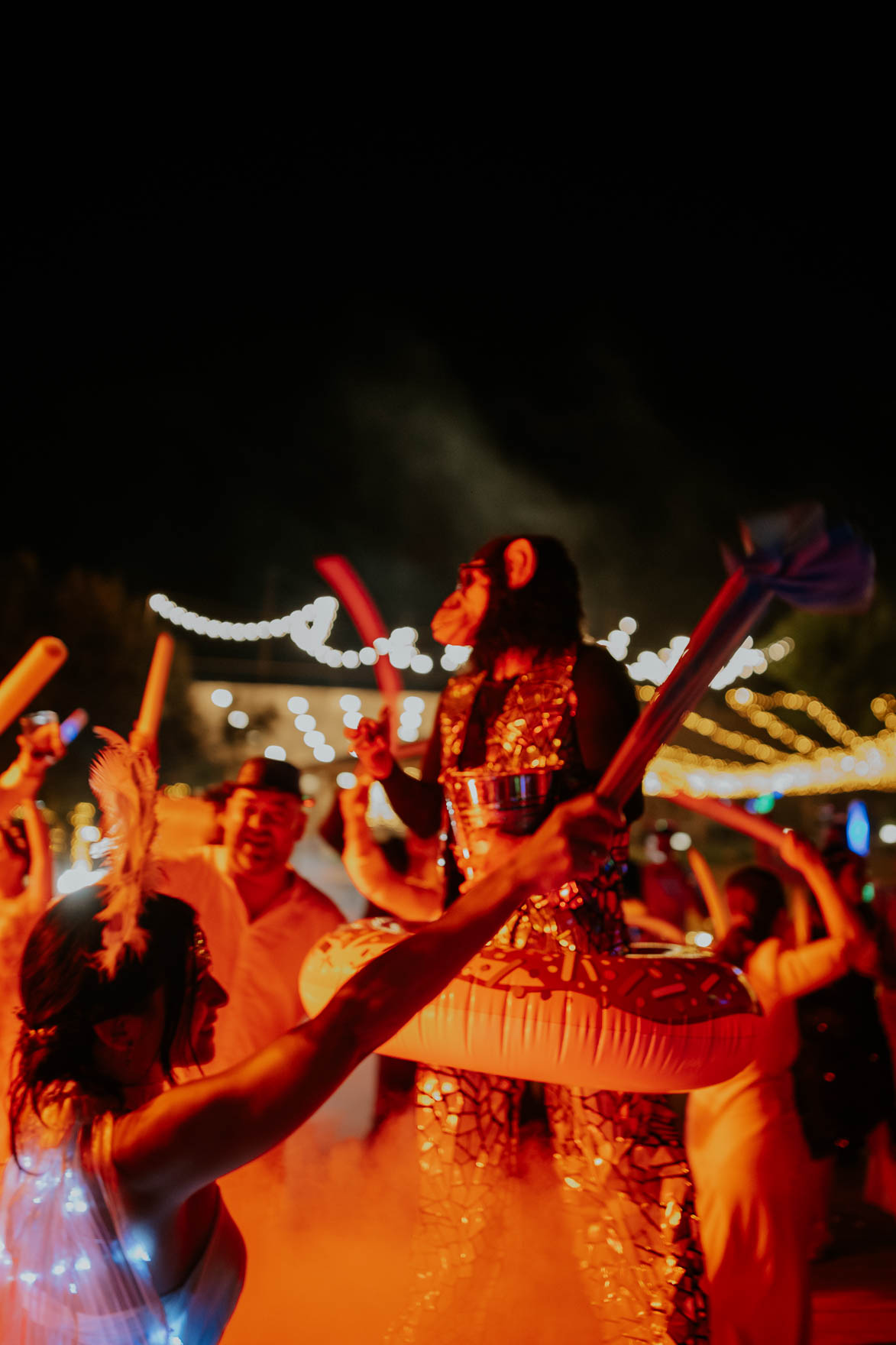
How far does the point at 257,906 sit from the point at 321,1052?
2110mm

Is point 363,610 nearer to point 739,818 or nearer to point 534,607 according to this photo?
point 534,607

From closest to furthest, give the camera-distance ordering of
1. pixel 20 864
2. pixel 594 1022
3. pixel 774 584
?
pixel 774 584 < pixel 594 1022 < pixel 20 864

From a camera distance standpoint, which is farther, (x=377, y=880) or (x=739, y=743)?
(x=739, y=743)

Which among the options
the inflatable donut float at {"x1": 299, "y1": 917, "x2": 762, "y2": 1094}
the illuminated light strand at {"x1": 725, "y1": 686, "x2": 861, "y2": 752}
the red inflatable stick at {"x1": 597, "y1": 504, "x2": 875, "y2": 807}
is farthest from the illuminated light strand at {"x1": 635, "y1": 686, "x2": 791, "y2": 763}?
the red inflatable stick at {"x1": 597, "y1": 504, "x2": 875, "y2": 807}

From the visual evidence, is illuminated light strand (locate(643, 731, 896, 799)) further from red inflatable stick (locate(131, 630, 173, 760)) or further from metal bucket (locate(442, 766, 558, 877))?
metal bucket (locate(442, 766, 558, 877))

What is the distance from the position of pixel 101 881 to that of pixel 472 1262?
54.8 inches

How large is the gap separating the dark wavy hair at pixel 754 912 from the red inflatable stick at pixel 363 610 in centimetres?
128

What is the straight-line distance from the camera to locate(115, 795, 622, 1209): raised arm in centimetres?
141

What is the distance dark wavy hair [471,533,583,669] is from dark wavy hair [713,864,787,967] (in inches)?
56.2

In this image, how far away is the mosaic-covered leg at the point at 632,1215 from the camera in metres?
2.20

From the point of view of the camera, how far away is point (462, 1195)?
2455 mm

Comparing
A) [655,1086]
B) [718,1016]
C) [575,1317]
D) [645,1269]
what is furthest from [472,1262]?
[718,1016]

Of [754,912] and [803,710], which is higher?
[803,710]

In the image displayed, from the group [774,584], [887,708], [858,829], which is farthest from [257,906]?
[887,708]
